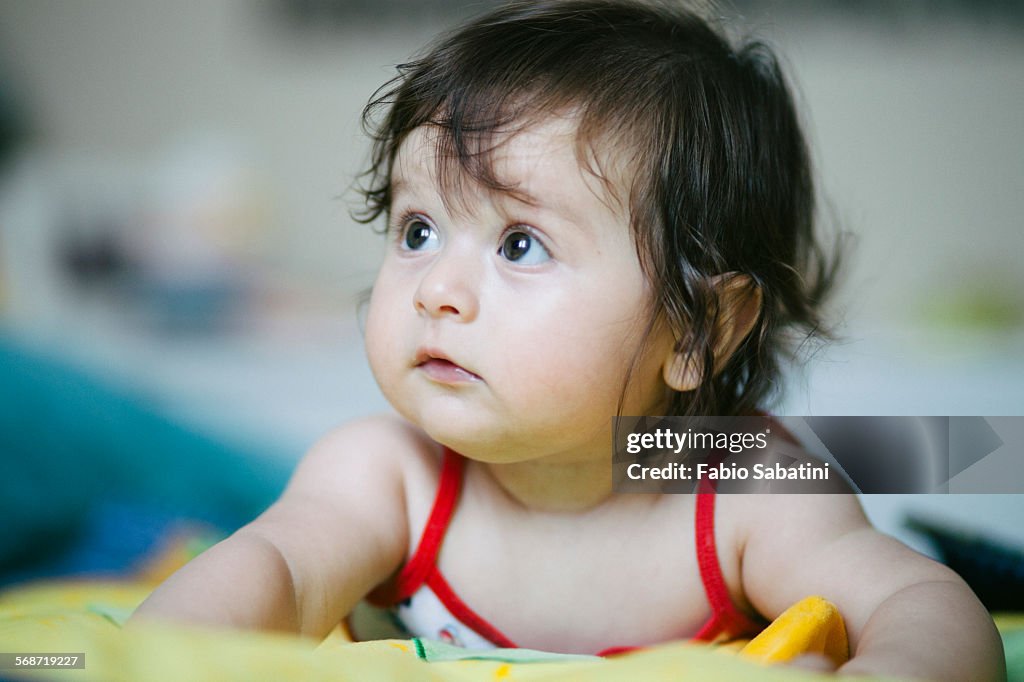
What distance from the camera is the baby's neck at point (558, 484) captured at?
0.89 m

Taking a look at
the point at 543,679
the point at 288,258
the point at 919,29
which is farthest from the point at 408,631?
the point at 919,29

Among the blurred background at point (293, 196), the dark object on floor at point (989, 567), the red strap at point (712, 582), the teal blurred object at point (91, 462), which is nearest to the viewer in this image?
the red strap at point (712, 582)

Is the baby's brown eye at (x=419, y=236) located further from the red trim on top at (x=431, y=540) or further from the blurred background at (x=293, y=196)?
the blurred background at (x=293, y=196)

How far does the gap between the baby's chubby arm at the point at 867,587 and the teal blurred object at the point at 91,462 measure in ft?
2.47

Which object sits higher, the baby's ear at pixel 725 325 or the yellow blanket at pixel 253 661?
the baby's ear at pixel 725 325

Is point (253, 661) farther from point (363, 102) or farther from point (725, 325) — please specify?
point (363, 102)

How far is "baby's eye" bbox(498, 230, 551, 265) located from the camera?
2.52 feet

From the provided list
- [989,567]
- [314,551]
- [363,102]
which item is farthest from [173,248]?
[989,567]

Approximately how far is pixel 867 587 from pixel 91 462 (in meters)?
1.10

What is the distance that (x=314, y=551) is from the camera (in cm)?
77

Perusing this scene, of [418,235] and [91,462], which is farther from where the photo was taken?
[91,462]

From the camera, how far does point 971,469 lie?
0.96 metres

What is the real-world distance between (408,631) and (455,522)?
0.40 ft

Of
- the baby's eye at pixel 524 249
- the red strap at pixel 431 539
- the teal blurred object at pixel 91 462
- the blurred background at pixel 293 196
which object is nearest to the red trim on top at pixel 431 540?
the red strap at pixel 431 539
